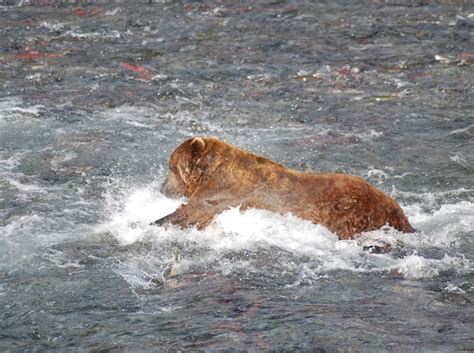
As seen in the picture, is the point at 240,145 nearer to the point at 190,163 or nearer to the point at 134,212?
the point at 134,212

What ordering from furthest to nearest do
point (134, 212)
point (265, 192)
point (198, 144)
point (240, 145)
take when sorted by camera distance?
1. point (240, 145)
2. point (134, 212)
3. point (198, 144)
4. point (265, 192)

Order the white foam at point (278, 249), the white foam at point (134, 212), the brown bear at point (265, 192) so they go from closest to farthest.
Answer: the white foam at point (278, 249) → the brown bear at point (265, 192) → the white foam at point (134, 212)

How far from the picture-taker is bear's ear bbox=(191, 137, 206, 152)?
362 inches

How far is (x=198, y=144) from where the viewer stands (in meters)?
9.21

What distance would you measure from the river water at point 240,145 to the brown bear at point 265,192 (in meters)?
0.13

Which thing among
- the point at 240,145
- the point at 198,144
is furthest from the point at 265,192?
the point at 240,145

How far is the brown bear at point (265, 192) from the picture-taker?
837 cm

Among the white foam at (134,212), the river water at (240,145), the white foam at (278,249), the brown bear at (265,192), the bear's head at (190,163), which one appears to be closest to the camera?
the river water at (240,145)

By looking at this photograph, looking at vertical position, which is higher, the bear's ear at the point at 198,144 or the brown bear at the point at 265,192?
the bear's ear at the point at 198,144

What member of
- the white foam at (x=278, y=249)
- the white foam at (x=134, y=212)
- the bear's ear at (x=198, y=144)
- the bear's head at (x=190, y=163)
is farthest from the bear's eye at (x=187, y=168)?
the white foam at (x=278, y=249)

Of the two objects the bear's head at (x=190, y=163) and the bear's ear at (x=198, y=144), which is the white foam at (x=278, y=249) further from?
the bear's ear at (x=198, y=144)

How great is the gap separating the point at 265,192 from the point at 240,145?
10.9 ft

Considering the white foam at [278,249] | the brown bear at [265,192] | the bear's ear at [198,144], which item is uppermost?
the bear's ear at [198,144]

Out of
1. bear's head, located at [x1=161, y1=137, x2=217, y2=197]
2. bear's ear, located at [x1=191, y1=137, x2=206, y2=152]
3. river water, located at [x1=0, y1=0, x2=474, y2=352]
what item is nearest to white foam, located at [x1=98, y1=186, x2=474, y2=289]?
river water, located at [x1=0, y1=0, x2=474, y2=352]
